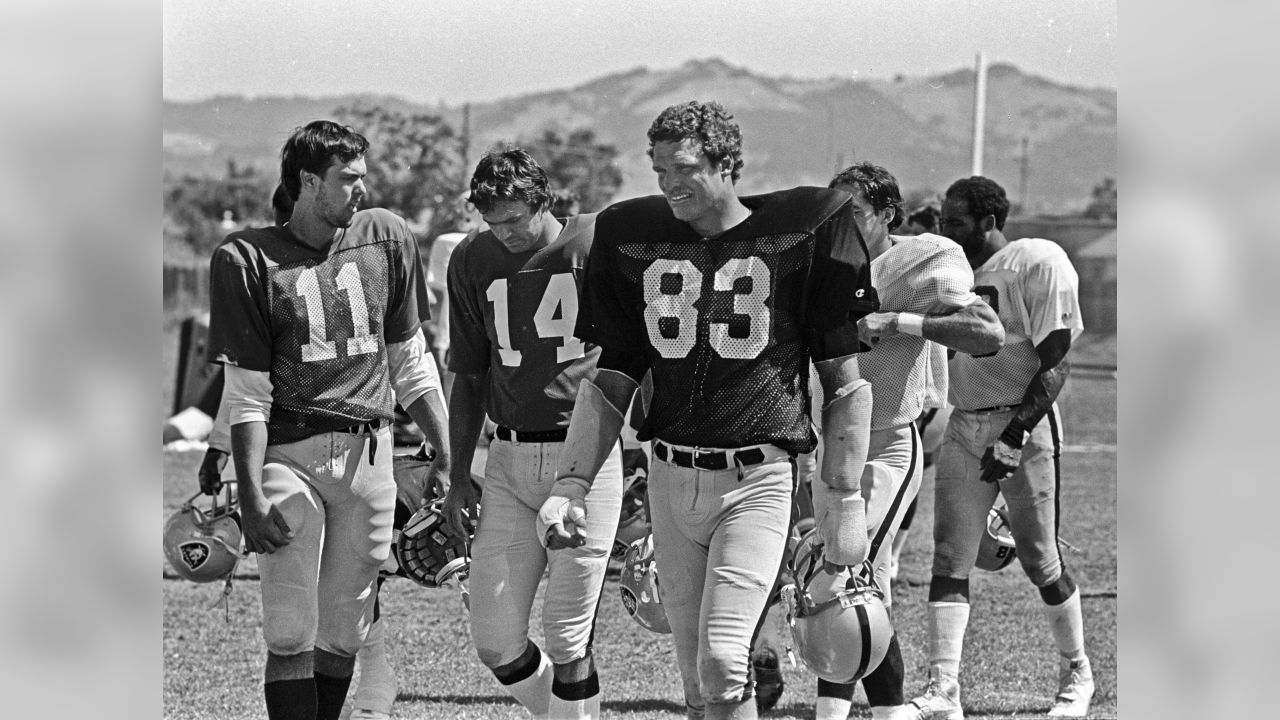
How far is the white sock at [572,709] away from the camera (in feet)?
15.3

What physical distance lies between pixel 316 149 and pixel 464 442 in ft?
3.34

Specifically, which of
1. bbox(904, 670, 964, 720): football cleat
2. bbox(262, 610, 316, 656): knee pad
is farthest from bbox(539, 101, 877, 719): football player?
bbox(904, 670, 964, 720): football cleat

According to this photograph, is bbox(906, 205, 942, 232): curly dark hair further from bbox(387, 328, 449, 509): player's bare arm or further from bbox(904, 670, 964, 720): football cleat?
bbox(387, 328, 449, 509): player's bare arm

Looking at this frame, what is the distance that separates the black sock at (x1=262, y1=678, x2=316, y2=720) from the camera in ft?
14.9

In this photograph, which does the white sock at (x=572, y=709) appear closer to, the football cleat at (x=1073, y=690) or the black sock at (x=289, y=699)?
the black sock at (x=289, y=699)

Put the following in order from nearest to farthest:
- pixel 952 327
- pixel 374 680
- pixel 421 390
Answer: pixel 421 390 < pixel 952 327 < pixel 374 680

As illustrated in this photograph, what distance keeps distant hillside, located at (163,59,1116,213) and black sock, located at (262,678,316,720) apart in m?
5.76

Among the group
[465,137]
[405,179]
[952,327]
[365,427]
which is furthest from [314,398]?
[405,179]

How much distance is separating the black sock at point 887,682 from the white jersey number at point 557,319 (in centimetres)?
136

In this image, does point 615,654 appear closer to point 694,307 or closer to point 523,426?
point 523,426

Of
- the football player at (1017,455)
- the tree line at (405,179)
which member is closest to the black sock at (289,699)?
the football player at (1017,455)

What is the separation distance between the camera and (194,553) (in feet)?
20.8
